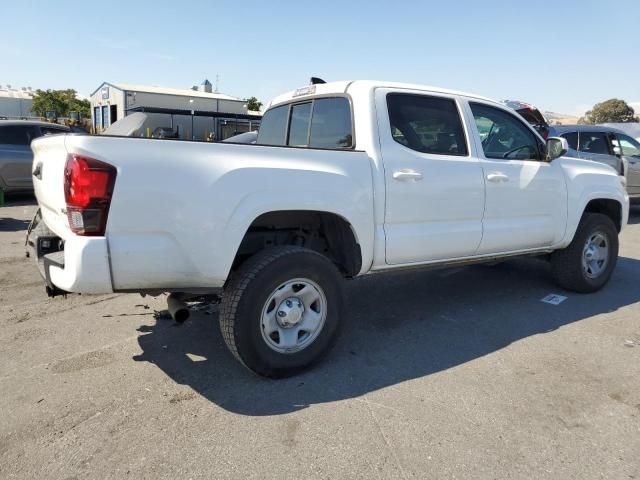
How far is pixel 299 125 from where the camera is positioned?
438 cm

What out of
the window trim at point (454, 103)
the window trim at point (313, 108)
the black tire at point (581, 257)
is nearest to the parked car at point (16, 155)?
the window trim at point (313, 108)

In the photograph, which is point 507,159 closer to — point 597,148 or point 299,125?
point 299,125

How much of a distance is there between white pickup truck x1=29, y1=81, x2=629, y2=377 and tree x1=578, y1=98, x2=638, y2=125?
176ft

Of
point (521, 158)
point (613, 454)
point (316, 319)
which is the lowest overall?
point (613, 454)

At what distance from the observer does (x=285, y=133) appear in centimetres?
457

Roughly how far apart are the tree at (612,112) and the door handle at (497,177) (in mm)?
53745

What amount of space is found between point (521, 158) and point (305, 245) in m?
2.29

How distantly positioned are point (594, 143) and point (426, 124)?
7.51 metres

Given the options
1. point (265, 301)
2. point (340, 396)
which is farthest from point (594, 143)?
point (265, 301)

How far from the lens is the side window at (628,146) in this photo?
10352 millimetres

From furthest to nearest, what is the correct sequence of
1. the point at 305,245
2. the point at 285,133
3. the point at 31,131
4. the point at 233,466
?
the point at 31,131 < the point at 285,133 < the point at 305,245 < the point at 233,466

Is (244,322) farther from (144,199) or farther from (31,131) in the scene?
(31,131)

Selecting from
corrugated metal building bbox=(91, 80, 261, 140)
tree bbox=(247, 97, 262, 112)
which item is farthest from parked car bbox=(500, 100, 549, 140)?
tree bbox=(247, 97, 262, 112)

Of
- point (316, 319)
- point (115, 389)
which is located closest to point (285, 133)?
point (316, 319)
